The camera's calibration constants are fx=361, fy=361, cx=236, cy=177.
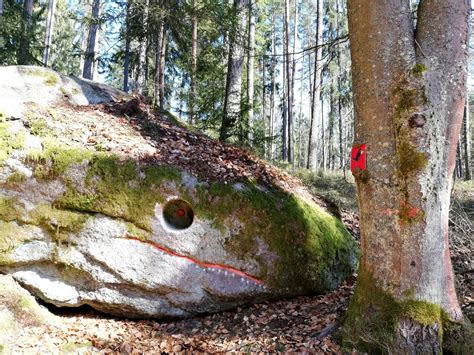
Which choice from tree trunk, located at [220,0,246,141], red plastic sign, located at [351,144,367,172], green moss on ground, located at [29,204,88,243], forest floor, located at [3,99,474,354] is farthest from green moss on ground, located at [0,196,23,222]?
tree trunk, located at [220,0,246,141]

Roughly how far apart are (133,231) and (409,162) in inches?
128

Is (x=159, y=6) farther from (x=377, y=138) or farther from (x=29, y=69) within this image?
(x=377, y=138)

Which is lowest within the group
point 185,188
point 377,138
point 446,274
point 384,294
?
point 384,294

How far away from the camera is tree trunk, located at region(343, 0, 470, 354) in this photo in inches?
121

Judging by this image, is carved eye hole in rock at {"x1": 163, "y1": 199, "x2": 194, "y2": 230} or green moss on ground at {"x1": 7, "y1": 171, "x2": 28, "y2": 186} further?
carved eye hole in rock at {"x1": 163, "y1": 199, "x2": 194, "y2": 230}

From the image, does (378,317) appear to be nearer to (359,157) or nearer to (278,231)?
(359,157)

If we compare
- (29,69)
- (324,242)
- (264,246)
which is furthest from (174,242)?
(29,69)

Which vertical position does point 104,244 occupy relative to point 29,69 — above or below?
below

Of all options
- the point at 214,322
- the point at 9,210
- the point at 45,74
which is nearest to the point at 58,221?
the point at 9,210

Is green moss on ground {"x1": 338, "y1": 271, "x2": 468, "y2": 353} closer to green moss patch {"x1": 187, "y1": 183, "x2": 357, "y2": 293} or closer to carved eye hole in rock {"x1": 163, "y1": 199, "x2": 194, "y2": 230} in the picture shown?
green moss patch {"x1": 187, "y1": 183, "x2": 357, "y2": 293}

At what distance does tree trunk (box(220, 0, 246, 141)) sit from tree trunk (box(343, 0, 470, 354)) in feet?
18.6

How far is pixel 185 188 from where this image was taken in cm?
474

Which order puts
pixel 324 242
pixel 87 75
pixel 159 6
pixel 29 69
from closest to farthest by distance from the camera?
pixel 324 242 → pixel 29 69 → pixel 159 6 → pixel 87 75

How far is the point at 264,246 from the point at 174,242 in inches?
46.2
